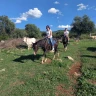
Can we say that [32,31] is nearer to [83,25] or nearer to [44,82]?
[83,25]

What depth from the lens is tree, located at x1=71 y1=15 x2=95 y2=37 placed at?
50719 mm

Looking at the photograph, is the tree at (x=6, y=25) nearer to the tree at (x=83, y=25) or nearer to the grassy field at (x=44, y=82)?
the tree at (x=83, y=25)

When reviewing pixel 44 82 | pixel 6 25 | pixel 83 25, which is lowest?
pixel 44 82

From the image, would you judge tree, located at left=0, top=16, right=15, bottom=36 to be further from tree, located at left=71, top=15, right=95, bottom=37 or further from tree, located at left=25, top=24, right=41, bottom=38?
tree, located at left=71, top=15, right=95, bottom=37

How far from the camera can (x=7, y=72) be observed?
11.9 m

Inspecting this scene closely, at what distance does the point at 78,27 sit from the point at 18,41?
1025 inches

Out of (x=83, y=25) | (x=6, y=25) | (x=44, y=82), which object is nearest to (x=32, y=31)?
(x=6, y=25)

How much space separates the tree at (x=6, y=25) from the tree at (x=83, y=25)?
131 feet

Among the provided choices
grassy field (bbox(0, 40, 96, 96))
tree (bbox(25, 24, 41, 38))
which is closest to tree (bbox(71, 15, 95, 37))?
grassy field (bbox(0, 40, 96, 96))

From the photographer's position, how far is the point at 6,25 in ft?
272

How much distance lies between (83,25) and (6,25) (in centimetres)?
4533

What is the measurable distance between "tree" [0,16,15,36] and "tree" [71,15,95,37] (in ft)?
131

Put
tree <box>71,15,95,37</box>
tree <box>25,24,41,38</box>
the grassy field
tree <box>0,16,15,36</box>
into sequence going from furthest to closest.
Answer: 1. tree <box>25,24,41,38</box>
2. tree <box>0,16,15,36</box>
3. tree <box>71,15,95,37</box>
4. the grassy field

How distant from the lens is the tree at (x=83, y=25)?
166 feet
